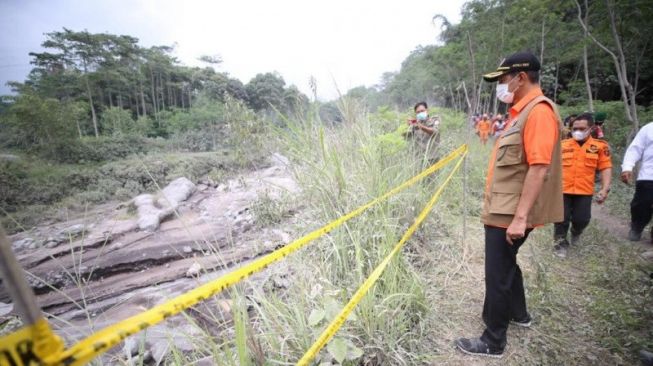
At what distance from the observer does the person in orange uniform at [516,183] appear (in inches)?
58.6

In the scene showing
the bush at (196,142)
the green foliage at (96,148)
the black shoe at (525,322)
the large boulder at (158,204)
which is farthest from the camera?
the bush at (196,142)

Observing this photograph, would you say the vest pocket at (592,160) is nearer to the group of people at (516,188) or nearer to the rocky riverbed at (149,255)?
the group of people at (516,188)

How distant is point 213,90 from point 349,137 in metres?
40.8

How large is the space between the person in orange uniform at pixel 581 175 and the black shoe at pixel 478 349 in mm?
2002

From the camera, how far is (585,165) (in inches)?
121

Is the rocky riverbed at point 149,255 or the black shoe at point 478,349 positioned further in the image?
the rocky riverbed at point 149,255

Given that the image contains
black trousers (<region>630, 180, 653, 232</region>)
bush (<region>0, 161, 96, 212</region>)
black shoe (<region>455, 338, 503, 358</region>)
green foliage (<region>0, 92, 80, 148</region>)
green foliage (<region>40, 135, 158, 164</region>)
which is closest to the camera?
black shoe (<region>455, 338, 503, 358</region>)

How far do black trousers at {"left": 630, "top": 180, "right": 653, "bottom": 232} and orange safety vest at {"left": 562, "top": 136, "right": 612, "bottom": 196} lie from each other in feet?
2.28

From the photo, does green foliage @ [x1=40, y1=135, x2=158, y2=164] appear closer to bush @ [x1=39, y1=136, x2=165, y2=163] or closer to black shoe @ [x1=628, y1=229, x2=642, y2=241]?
bush @ [x1=39, y1=136, x2=165, y2=163]

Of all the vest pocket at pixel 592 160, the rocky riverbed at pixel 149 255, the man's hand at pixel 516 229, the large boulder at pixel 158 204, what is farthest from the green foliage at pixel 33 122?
the vest pocket at pixel 592 160

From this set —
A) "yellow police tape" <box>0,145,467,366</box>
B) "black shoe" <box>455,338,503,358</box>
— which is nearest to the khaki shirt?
"black shoe" <box>455,338,503,358</box>

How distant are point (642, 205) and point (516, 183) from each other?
10.9ft

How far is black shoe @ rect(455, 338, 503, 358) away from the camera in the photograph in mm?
1786

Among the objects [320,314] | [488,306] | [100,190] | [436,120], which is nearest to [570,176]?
[436,120]
